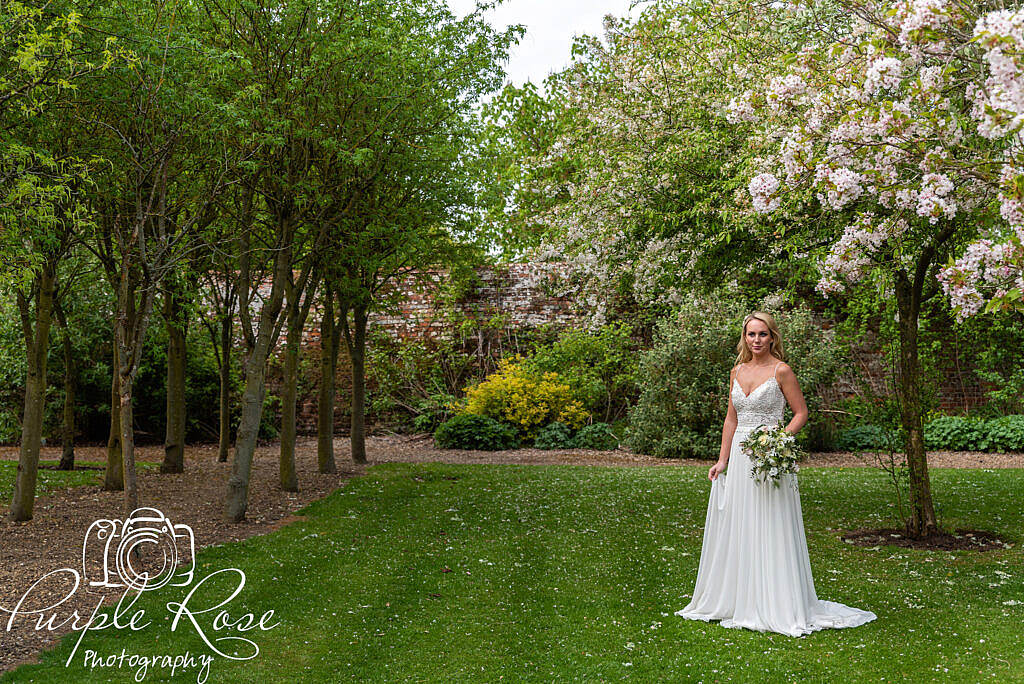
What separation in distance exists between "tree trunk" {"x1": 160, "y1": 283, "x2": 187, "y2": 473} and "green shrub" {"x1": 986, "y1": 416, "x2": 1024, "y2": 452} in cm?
1506

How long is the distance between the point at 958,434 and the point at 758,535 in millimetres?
13055

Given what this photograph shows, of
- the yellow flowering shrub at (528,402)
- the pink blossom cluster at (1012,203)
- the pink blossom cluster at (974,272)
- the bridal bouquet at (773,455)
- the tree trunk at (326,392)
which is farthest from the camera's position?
the yellow flowering shrub at (528,402)

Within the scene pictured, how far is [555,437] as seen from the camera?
17812mm

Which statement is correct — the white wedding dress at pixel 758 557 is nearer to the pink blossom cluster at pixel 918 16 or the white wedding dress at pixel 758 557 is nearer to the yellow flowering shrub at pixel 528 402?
the pink blossom cluster at pixel 918 16

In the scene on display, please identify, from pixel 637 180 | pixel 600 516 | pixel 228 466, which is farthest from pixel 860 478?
pixel 228 466

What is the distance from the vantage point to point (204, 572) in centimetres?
734

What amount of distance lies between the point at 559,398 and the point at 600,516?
8.12 meters

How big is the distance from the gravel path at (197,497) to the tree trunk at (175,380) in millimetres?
353

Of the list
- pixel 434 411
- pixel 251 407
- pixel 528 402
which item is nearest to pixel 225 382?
pixel 251 407

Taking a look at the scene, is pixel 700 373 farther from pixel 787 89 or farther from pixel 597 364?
pixel 787 89

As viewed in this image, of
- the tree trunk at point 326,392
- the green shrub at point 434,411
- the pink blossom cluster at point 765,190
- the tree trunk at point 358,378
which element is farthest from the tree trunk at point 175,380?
the pink blossom cluster at point 765,190

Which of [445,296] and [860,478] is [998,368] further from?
[445,296]

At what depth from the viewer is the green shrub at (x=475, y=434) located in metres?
17.8

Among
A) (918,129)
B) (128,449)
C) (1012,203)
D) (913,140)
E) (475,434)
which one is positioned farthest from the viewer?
(475,434)
